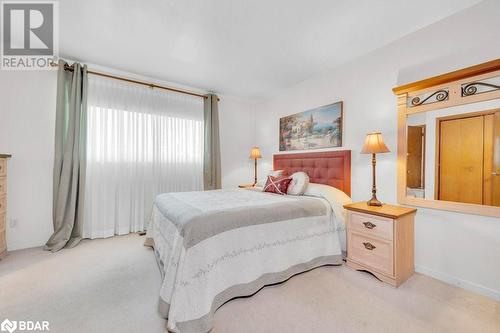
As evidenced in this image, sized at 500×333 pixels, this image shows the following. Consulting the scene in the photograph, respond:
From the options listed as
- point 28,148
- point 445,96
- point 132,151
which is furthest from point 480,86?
point 28,148

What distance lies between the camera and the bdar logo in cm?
144

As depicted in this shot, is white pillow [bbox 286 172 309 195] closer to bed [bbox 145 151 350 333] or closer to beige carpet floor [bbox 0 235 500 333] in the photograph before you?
bed [bbox 145 151 350 333]

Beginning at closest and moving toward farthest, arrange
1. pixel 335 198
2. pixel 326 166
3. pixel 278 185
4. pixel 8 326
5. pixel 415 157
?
pixel 8 326 < pixel 415 157 < pixel 335 198 < pixel 278 185 < pixel 326 166

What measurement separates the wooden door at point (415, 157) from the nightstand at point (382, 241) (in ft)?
1.04

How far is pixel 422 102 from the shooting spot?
2227mm

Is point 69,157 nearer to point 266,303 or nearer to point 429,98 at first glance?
point 266,303

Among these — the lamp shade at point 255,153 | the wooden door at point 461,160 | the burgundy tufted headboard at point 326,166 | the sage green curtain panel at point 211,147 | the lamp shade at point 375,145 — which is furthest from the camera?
the lamp shade at point 255,153

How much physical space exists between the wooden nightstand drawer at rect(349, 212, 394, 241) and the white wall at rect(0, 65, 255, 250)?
3963mm

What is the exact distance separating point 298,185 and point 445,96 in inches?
69.7

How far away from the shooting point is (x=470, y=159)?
1.92 meters

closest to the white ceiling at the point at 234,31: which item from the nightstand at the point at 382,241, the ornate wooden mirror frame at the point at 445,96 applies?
the ornate wooden mirror frame at the point at 445,96

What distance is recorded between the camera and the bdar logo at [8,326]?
1444 millimetres

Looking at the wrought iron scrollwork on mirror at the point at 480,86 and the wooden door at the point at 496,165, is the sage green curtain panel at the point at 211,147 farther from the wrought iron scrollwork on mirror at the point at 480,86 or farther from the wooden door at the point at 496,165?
the wooden door at the point at 496,165

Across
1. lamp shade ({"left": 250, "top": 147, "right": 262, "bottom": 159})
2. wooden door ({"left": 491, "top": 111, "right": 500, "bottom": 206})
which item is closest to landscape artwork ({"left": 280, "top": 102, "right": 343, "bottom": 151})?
lamp shade ({"left": 250, "top": 147, "right": 262, "bottom": 159})
